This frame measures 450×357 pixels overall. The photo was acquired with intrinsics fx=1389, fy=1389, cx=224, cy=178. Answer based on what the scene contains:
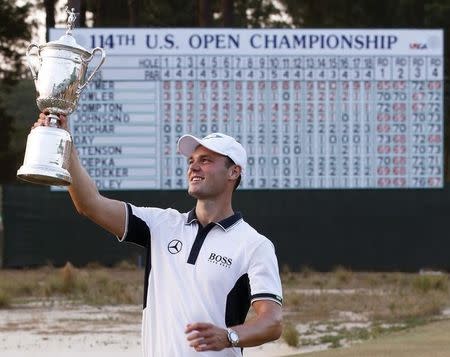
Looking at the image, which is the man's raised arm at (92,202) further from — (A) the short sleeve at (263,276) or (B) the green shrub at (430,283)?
(B) the green shrub at (430,283)

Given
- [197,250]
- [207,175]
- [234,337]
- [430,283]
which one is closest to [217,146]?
[207,175]

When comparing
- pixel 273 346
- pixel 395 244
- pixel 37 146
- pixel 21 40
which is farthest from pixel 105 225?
pixel 21 40

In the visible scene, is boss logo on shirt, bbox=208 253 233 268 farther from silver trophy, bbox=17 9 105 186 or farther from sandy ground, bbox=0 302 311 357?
sandy ground, bbox=0 302 311 357

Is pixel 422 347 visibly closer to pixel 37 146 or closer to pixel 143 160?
pixel 37 146

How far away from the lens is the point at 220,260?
539cm

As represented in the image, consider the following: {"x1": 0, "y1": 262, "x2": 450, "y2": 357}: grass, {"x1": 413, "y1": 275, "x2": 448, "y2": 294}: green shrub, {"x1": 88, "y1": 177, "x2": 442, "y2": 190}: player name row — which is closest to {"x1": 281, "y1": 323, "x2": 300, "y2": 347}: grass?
{"x1": 0, "y1": 262, "x2": 450, "y2": 357}: grass

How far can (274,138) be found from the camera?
73.4ft

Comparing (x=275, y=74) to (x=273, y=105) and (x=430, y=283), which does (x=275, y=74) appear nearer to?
(x=273, y=105)

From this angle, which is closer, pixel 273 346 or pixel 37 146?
pixel 37 146

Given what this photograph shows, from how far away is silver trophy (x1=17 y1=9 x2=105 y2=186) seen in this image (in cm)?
544

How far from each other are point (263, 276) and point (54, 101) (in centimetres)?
112

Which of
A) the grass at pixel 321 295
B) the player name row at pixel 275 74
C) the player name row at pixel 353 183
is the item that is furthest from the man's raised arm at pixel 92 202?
the player name row at pixel 353 183

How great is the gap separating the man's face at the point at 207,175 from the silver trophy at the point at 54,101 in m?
0.50

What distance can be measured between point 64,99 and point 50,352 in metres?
7.72
